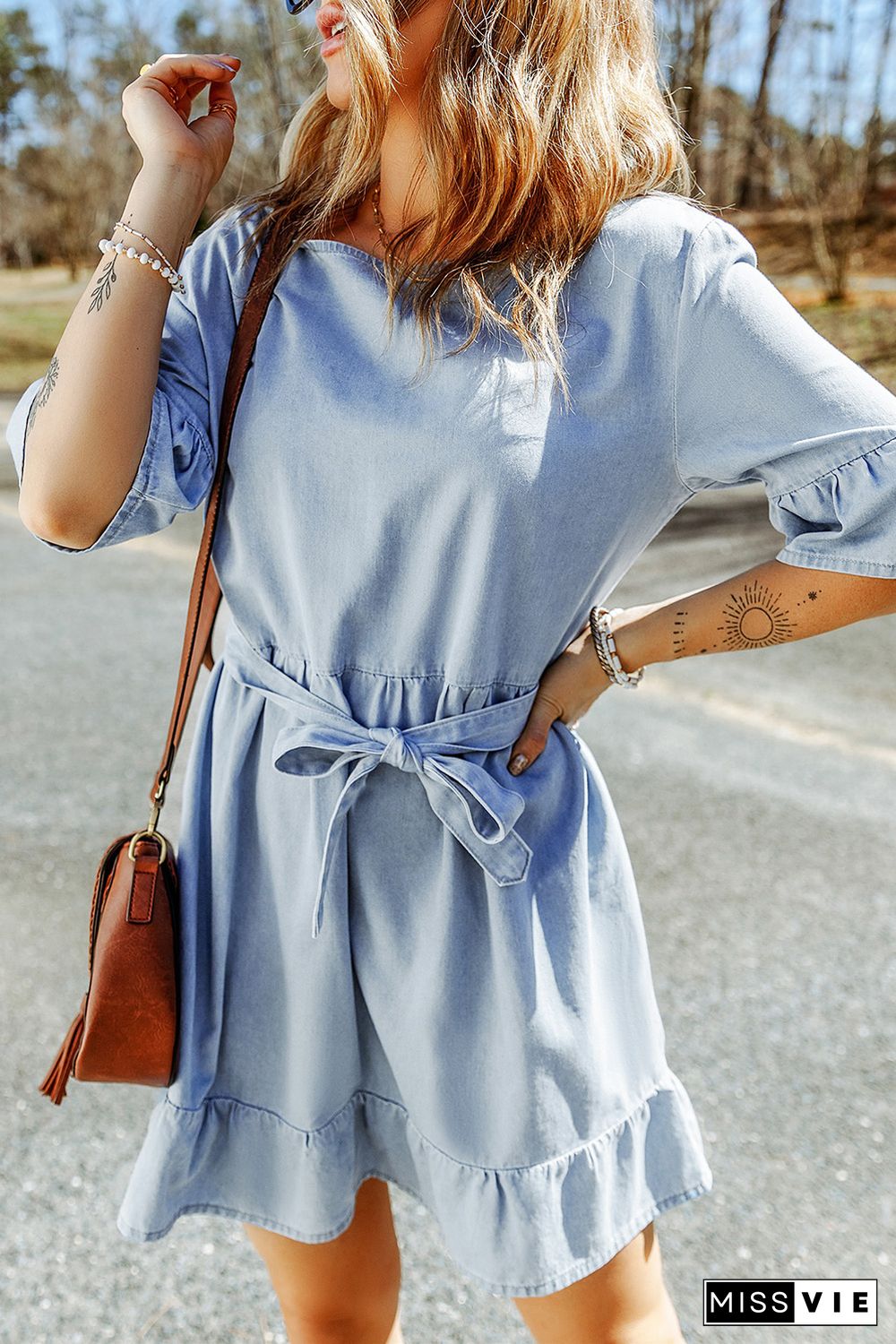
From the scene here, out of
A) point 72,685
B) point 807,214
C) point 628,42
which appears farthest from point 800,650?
point 807,214

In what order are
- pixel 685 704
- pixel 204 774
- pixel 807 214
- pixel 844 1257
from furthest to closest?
pixel 807 214 → pixel 685 704 → pixel 844 1257 → pixel 204 774

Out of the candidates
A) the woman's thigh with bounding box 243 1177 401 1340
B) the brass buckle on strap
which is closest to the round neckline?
the brass buckle on strap

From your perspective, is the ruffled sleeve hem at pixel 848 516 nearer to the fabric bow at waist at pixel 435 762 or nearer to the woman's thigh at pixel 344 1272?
the fabric bow at waist at pixel 435 762

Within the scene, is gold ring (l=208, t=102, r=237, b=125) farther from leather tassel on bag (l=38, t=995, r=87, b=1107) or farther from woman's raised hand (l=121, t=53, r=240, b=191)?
leather tassel on bag (l=38, t=995, r=87, b=1107)

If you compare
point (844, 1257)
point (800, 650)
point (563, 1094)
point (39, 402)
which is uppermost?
point (39, 402)

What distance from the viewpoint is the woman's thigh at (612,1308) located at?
1.33m

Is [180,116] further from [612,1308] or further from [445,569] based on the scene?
[612,1308]

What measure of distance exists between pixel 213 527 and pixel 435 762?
39cm

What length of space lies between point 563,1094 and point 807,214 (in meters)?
12.1

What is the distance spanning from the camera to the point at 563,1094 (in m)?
1.33

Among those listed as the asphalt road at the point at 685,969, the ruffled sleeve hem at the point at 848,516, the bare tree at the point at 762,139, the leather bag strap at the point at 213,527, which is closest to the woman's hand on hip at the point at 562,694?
the ruffled sleeve hem at the point at 848,516

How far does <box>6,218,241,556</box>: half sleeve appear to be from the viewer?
125 centimetres

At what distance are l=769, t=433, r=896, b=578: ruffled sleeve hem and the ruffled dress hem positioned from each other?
673mm

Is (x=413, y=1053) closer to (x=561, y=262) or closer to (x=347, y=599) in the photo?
(x=347, y=599)
